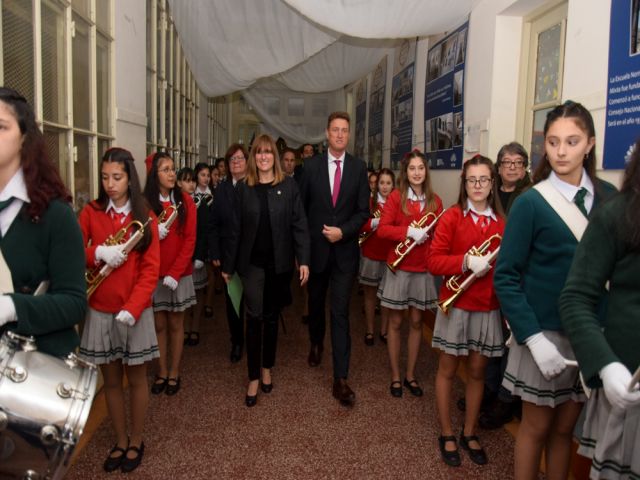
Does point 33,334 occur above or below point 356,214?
below

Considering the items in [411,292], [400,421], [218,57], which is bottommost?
[400,421]

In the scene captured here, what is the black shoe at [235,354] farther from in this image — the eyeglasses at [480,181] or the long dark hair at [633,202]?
the long dark hair at [633,202]

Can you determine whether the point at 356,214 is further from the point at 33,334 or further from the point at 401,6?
the point at 33,334

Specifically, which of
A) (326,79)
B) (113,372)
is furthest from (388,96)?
(113,372)

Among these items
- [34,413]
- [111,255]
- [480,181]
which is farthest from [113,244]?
[480,181]

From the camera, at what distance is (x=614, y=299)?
137cm

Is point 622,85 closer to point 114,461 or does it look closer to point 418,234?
point 418,234

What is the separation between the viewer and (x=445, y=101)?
16.7ft

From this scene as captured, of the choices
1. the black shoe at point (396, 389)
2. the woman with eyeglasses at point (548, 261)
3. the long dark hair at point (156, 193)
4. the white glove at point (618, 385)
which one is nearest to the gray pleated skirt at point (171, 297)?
the long dark hair at point (156, 193)

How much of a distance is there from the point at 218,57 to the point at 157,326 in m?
2.90

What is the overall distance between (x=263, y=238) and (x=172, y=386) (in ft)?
3.95

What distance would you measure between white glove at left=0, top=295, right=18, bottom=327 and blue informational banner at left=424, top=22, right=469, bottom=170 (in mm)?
4070

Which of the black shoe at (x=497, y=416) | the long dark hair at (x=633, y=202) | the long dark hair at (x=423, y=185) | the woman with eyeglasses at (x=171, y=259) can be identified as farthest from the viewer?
the long dark hair at (x=423, y=185)

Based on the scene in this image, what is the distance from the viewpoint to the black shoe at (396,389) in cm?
355
